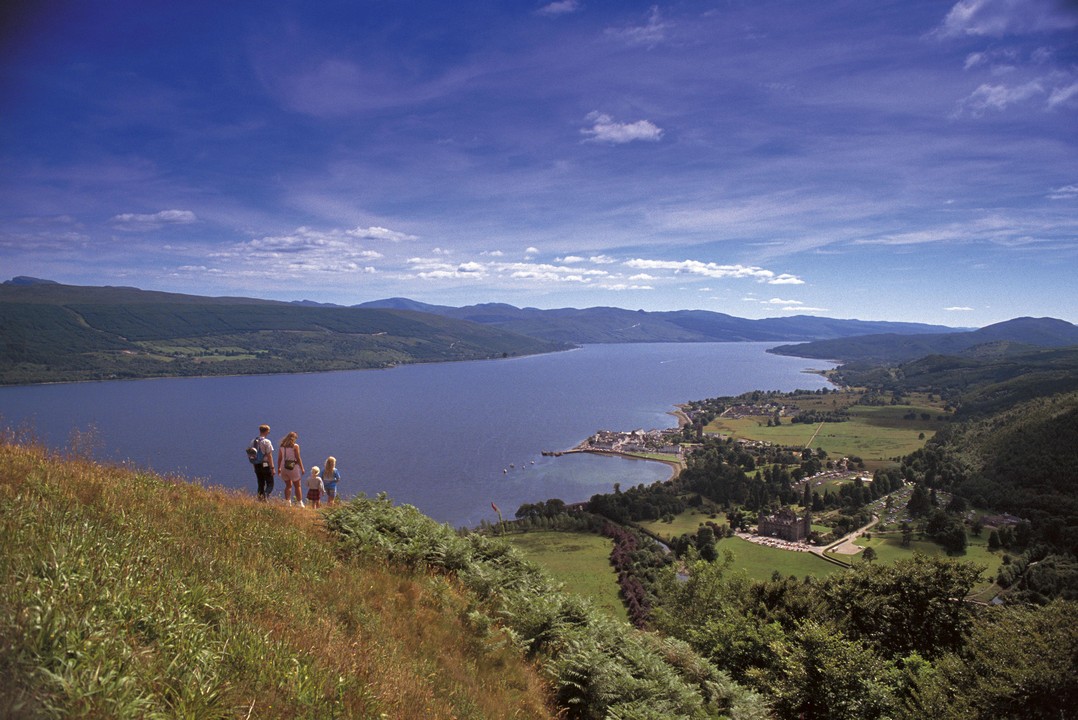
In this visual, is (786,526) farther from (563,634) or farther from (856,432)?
(856,432)

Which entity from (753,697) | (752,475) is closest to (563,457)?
(752,475)

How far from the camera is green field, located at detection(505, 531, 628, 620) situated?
5359cm

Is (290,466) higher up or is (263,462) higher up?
(263,462)

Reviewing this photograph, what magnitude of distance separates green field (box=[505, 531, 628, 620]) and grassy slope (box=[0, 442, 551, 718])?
142 feet

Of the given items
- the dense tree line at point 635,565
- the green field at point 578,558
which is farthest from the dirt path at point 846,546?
the green field at point 578,558

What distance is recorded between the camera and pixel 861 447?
139 meters

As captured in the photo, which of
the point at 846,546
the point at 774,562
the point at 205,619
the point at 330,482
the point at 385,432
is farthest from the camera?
the point at 385,432

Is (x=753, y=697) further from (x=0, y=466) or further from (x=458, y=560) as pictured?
(x=0, y=466)

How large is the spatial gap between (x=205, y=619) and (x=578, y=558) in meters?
62.9

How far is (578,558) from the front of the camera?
210 ft

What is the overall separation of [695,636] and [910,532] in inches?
2808

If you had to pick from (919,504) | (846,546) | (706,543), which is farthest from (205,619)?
(919,504)

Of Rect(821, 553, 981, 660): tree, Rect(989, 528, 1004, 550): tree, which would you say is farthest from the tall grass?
Rect(989, 528, 1004, 550): tree

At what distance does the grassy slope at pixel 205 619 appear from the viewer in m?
4.04
